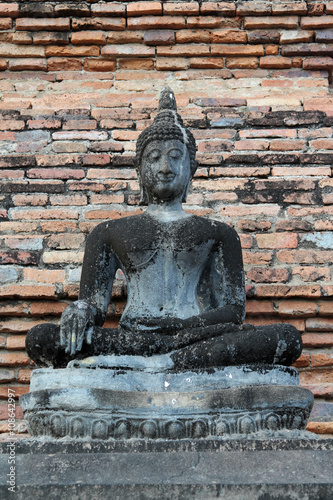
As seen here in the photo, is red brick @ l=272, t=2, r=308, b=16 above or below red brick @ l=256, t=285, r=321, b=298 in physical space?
above

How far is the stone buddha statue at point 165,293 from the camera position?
314 cm

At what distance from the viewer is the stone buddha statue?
124 inches

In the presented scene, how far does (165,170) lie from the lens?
376 cm

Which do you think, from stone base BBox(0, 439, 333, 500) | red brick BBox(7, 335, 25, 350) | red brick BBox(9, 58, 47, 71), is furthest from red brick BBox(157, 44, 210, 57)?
stone base BBox(0, 439, 333, 500)

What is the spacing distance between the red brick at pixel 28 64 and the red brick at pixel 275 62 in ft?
5.18

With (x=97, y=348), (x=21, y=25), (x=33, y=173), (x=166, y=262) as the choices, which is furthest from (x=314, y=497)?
(x=21, y=25)

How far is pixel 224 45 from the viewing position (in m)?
5.41

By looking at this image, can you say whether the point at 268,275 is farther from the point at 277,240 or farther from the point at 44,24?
the point at 44,24

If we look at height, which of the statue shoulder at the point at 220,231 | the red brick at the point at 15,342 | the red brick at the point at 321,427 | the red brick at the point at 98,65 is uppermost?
the red brick at the point at 98,65

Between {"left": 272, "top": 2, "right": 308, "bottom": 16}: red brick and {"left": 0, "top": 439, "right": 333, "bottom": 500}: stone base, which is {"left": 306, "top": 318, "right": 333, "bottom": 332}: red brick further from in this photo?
{"left": 272, "top": 2, "right": 308, "bottom": 16}: red brick

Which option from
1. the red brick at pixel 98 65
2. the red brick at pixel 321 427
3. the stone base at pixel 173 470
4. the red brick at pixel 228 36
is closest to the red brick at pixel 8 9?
the red brick at pixel 98 65

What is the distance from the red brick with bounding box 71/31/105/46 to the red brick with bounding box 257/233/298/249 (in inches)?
76.0

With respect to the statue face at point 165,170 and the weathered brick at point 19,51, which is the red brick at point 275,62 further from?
the statue face at point 165,170

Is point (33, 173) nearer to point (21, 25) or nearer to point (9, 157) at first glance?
point (9, 157)
